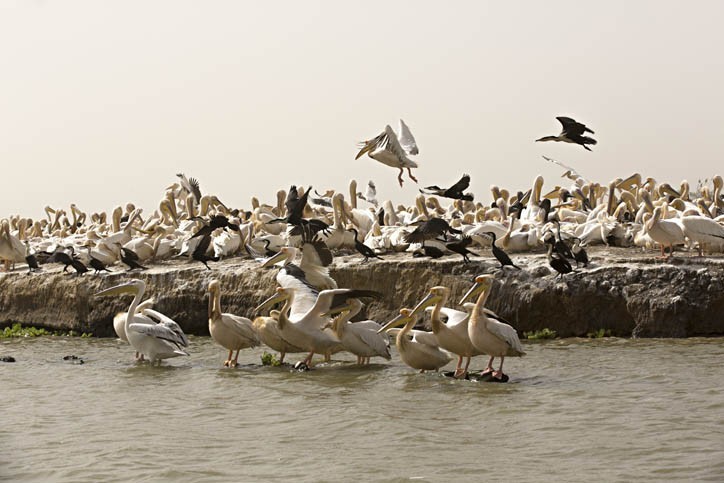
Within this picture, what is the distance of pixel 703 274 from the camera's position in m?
12.5

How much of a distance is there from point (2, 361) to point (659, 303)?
757 centimetres

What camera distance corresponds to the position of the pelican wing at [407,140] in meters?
13.8

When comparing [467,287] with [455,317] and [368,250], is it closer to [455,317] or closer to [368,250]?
[368,250]

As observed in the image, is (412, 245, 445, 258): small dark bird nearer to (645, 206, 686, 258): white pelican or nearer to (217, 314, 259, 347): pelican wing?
(645, 206, 686, 258): white pelican

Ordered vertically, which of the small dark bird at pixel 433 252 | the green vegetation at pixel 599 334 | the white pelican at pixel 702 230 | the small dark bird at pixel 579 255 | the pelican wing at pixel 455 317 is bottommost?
the green vegetation at pixel 599 334

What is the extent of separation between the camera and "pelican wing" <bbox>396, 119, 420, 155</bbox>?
1375 cm

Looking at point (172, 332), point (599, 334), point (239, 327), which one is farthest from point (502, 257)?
point (172, 332)

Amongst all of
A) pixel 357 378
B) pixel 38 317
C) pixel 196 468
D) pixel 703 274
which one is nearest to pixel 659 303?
pixel 703 274

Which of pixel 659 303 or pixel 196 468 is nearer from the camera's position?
pixel 196 468

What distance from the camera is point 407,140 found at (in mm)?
14023

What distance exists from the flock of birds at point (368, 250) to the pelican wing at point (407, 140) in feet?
0.08

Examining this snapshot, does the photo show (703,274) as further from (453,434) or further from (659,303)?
(453,434)

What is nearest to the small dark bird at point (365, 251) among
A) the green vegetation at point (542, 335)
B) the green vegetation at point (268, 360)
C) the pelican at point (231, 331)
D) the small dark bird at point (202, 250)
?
the small dark bird at point (202, 250)

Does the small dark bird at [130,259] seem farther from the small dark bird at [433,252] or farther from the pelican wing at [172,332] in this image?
the small dark bird at [433,252]
